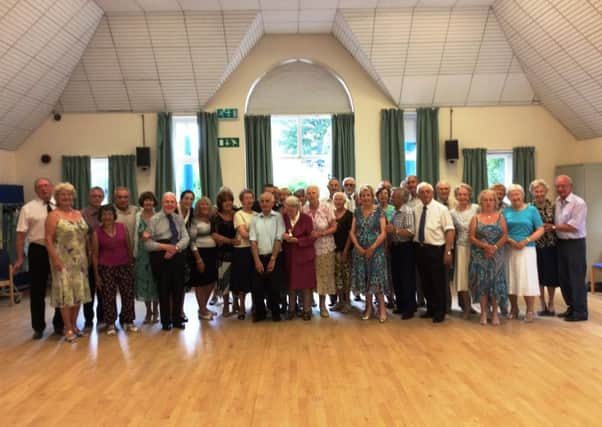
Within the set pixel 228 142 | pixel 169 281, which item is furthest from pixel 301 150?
Answer: pixel 169 281

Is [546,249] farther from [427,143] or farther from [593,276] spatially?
[427,143]

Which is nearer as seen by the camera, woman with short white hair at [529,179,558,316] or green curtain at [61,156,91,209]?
woman with short white hair at [529,179,558,316]

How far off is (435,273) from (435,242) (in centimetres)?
33

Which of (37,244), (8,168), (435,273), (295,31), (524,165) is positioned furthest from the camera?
(524,165)

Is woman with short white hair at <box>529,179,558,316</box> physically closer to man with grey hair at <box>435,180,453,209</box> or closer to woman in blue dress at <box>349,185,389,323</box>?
man with grey hair at <box>435,180,453,209</box>

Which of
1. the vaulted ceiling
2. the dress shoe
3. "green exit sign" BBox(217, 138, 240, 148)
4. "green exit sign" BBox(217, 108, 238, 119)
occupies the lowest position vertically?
the dress shoe

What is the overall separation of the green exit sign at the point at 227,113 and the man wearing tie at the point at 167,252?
3812 mm

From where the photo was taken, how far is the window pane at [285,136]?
853 cm

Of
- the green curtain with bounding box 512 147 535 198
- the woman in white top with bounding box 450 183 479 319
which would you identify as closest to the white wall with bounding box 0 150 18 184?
the woman in white top with bounding box 450 183 479 319

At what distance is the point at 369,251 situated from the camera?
4.83 m

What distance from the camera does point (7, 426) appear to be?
9.25 feet

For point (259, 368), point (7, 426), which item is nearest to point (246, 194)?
point (259, 368)

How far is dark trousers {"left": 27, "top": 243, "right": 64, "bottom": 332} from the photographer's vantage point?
458 centimetres

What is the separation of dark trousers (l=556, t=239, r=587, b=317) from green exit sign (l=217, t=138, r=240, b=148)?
5377mm
